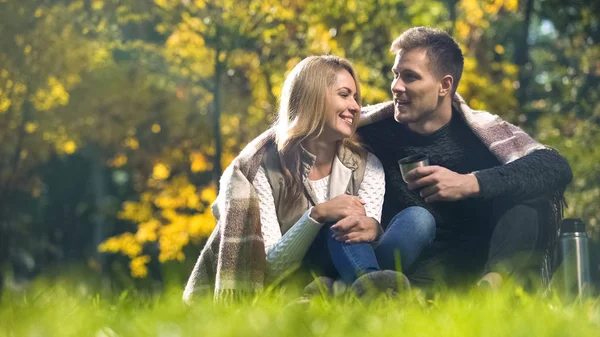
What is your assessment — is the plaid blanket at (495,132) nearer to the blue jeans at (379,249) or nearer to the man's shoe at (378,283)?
the blue jeans at (379,249)

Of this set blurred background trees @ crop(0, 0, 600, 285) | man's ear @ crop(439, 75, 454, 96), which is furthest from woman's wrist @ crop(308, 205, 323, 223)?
blurred background trees @ crop(0, 0, 600, 285)

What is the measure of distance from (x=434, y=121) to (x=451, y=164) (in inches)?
10.5

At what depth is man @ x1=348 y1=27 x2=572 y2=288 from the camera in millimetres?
5434

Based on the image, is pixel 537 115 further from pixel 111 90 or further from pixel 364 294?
pixel 364 294

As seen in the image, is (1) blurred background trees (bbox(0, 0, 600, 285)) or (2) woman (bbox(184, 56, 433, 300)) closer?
(2) woman (bbox(184, 56, 433, 300))

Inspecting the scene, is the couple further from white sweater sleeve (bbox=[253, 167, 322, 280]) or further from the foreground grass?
the foreground grass

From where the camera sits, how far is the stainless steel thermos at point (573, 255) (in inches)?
221

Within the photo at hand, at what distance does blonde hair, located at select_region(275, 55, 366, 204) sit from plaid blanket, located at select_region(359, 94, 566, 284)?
0.40m

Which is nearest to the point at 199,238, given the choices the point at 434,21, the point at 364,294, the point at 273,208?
the point at 434,21

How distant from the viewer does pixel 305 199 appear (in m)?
5.64

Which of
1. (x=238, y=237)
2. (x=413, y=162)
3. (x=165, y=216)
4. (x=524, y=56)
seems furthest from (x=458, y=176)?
(x=165, y=216)

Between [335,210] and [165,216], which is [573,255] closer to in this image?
[335,210]

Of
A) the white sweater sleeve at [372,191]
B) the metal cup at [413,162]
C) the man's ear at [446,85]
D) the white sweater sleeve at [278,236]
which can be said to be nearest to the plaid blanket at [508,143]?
the man's ear at [446,85]

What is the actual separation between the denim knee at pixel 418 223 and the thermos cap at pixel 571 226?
2.92 ft
